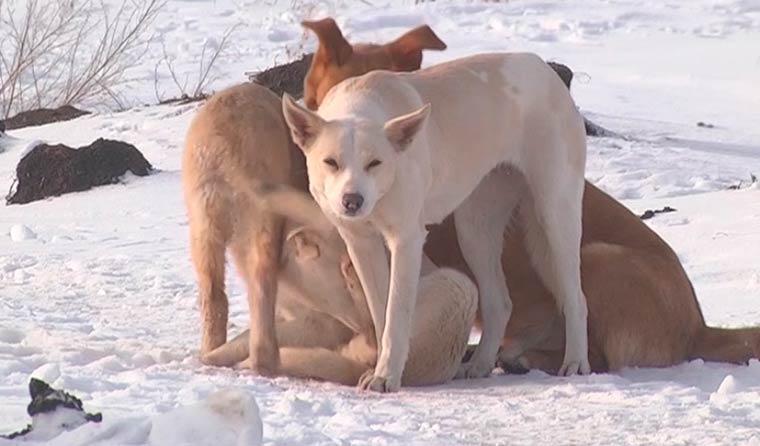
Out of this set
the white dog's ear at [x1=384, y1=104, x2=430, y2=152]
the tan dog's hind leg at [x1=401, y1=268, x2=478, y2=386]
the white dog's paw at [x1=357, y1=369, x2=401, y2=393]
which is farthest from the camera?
the tan dog's hind leg at [x1=401, y1=268, x2=478, y2=386]

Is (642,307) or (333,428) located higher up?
(333,428)

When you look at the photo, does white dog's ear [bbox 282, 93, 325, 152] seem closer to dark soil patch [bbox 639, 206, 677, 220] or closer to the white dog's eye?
the white dog's eye

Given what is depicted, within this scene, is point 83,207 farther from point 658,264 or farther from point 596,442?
point 596,442

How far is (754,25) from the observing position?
23.9m

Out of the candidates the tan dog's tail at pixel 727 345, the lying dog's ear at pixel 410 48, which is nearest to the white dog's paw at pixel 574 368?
the tan dog's tail at pixel 727 345

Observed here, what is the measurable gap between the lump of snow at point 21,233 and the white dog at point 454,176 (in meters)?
3.97

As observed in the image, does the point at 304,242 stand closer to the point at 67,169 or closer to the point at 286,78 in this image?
the point at 67,169

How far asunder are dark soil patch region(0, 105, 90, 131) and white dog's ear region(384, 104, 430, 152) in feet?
33.6

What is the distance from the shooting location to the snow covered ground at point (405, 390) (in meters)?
5.29

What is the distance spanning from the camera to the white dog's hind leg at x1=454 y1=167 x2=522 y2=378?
23.0 ft

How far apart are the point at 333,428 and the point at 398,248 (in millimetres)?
1087

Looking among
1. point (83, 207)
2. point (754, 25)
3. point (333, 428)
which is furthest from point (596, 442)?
point (754, 25)

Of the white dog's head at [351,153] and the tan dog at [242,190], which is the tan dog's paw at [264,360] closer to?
the tan dog at [242,190]

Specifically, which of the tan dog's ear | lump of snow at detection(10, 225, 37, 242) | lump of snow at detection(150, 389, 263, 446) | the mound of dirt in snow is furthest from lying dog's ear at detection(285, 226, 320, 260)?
the mound of dirt in snow
